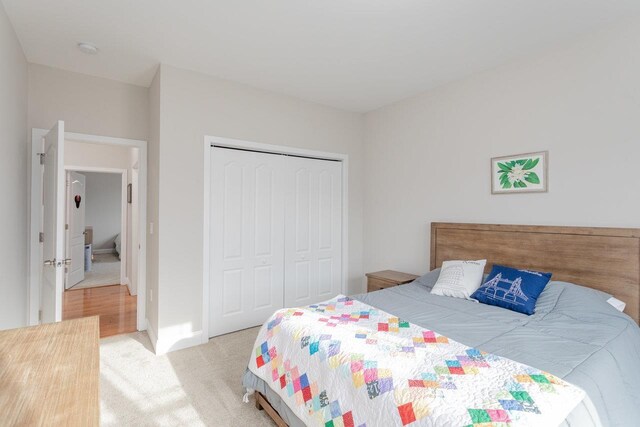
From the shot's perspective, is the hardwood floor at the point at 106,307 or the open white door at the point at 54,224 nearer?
the open white door at the point at 54,224

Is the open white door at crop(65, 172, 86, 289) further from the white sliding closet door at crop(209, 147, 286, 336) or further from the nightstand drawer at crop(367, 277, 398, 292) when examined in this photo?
the nightstand drawer at crop(367, 277, 398, 292)

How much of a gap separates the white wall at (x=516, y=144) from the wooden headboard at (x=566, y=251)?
0.34 ft

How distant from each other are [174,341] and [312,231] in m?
1.90

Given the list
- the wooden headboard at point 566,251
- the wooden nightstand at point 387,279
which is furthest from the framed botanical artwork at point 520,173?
the wooden nightstand at point 387,279

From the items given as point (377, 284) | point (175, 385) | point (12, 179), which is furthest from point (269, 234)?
point (12, 179)

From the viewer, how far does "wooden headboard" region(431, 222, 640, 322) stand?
2.19m

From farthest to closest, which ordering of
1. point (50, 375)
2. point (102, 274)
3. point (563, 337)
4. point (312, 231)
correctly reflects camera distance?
point (102, 274) < point (312, 231) < point (563, 337) < point (50, 375)

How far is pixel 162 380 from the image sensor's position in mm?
2434

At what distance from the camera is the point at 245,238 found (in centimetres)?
346

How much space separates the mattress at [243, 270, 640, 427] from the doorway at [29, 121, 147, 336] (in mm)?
1906

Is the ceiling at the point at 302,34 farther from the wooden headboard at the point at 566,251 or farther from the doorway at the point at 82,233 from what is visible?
the wooden headboard at the point at 566,251

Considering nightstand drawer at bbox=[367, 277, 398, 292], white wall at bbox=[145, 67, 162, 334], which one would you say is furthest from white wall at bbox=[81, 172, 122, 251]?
nightstand drawer at bbox=[367, 277, 398, 292]

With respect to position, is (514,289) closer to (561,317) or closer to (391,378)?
(561,317)

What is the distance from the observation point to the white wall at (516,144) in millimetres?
2285
